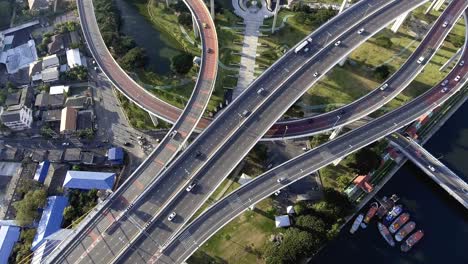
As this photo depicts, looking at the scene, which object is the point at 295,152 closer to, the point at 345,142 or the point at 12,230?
the point at 345,142

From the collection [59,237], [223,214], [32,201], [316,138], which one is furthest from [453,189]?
[32,201]

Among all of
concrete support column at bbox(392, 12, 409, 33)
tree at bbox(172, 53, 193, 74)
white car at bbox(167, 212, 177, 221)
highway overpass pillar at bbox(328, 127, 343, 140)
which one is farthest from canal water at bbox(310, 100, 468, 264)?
tree at bbox(172, 53, 193, 74)

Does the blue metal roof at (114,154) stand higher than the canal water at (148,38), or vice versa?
the canal water at (148,38)

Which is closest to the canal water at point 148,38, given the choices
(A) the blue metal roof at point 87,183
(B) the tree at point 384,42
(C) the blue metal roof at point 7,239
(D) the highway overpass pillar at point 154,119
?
(D) the highway overpass pillar at point 154,119

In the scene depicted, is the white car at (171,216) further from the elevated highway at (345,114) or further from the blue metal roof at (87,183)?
the elevated highway at (345,114)

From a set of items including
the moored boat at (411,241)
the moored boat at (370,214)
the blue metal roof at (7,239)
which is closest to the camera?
the blue metal roof at (7,239)

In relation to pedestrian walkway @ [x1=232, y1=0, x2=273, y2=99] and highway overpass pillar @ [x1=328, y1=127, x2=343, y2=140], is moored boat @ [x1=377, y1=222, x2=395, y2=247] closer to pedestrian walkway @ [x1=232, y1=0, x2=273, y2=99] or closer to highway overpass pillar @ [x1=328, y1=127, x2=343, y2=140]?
highway overpass pillar @ [x1=328, y1=127, x2=343, y2=140]
